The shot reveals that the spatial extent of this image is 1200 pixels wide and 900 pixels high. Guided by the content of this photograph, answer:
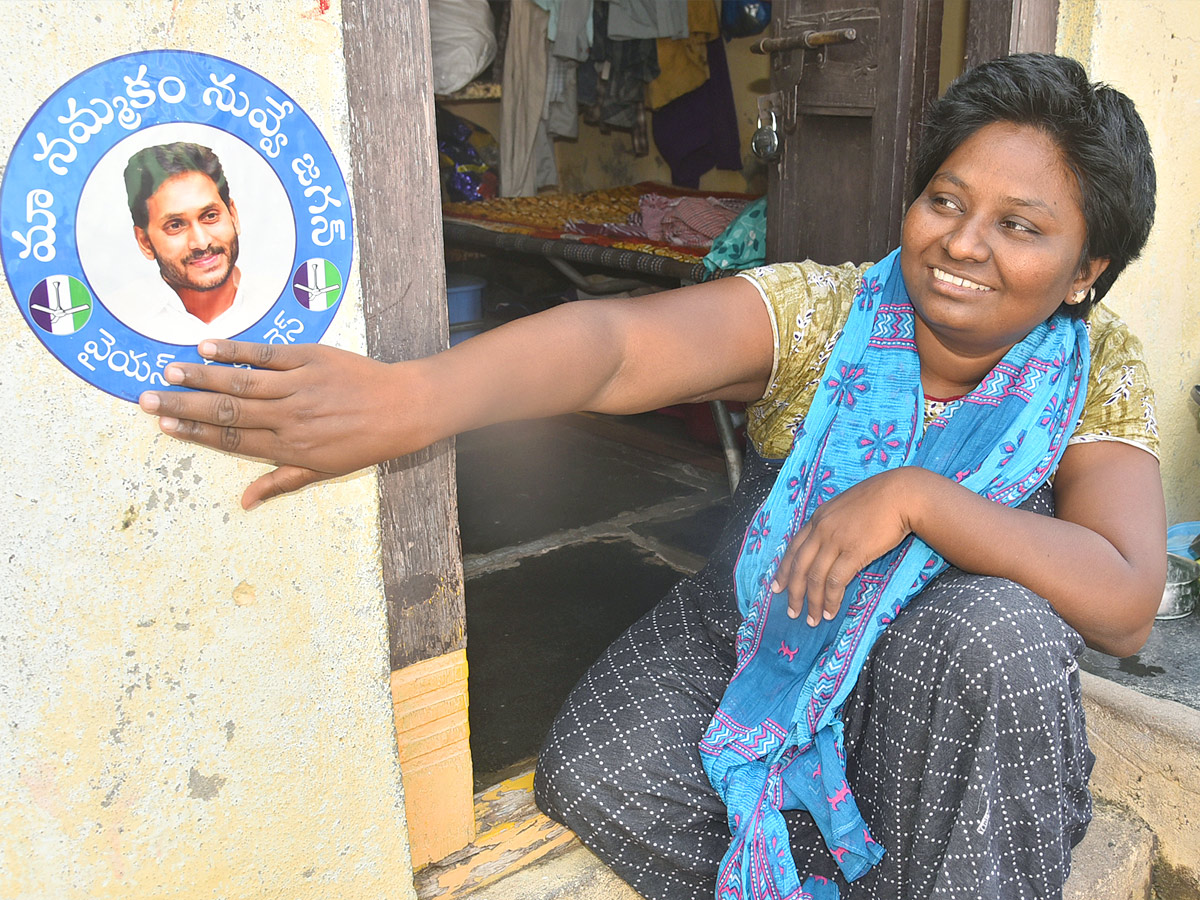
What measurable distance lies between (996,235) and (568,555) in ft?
6.25

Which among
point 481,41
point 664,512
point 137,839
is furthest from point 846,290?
point 481,41

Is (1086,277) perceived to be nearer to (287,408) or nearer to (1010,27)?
(1010,27)

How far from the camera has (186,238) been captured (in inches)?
43.2

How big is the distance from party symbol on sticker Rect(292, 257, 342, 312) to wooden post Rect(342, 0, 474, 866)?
0.09 m

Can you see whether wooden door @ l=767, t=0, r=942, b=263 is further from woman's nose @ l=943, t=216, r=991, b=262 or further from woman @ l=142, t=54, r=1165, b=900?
woman's nose @ l=943, t=216, r=991, b=262

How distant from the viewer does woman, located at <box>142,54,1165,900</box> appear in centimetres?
129

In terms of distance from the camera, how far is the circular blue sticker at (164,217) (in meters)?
1.00

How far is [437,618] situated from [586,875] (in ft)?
1.73

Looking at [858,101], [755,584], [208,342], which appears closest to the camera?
[208,342]

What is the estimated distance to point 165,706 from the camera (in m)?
1.18

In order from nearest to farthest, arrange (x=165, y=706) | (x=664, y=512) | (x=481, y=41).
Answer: (x=165, y=706), (x=664, y=512), (x=481, y=41)

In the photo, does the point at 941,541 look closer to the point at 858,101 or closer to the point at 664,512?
the point at 858,101

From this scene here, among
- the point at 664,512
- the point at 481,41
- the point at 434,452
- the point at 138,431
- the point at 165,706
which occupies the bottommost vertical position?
the point at 664,512

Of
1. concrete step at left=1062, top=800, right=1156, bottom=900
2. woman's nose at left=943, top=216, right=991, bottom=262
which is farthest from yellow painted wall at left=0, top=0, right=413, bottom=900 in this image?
concrete step at left=1062, top=800, right=1156, bottom=900
